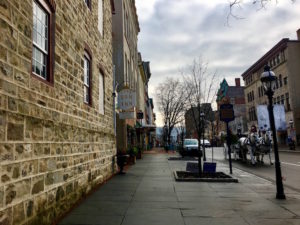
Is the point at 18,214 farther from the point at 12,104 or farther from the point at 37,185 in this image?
the point at 12,104

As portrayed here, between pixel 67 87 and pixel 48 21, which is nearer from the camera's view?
pixel 48 21

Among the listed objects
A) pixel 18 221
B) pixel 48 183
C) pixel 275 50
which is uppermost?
pixel 275 50

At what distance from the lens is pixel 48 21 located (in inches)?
274

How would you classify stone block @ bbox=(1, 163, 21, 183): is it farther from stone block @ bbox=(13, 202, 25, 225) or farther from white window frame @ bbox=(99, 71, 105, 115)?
white window frame @ bbox=(99, 71, 105, 115)

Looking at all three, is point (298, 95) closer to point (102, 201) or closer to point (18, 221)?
point (102, 201)

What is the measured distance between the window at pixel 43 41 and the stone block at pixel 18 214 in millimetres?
2449

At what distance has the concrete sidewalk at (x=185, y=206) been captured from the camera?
260 inches

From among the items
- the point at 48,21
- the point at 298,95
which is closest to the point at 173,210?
the point at 48,21

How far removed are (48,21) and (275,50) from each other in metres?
52.6

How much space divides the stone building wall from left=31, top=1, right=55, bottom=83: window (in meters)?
0.28

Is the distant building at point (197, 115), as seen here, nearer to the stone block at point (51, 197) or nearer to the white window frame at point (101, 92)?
the white window frame at point (101, 92)

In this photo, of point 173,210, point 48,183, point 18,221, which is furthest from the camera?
point 173,210

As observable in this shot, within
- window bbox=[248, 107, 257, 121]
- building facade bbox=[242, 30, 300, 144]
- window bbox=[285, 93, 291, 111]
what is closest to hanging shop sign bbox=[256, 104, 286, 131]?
building facade bbox=[242, 30, 300, 144]

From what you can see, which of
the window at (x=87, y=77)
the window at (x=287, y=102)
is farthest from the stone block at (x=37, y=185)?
the window at (x=287, y=102)
